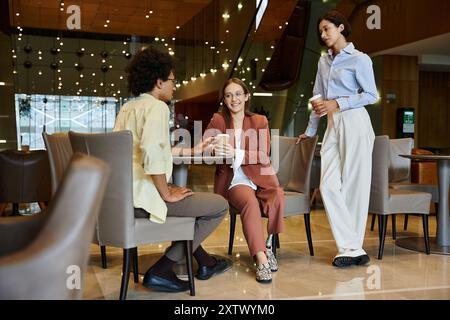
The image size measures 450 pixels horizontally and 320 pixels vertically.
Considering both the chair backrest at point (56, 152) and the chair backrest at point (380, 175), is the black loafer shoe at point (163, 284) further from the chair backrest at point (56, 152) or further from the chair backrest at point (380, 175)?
the chair backrest at point (380, 175)

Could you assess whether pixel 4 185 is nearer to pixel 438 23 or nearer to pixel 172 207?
pixel 172 207

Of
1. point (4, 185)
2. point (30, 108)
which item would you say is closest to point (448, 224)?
point (4, 185)

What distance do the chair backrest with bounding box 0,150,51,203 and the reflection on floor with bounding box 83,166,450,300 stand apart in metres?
1.50

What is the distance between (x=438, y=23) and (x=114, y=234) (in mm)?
6847

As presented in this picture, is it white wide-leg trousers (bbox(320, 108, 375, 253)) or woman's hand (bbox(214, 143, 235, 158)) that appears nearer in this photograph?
woman's hand (bbox(214, 143, 235, 158))

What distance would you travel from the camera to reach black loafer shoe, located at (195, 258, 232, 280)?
319cm

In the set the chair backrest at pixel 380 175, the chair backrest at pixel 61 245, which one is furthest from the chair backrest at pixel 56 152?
the chair backrest at pixel 380 175

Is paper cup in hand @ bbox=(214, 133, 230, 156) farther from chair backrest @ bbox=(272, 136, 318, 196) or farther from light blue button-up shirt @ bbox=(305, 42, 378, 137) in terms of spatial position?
chair backrest @ bbox=(272, 136, 318, 196)

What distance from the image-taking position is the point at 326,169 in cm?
365

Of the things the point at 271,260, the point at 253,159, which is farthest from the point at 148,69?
the point at 271,260

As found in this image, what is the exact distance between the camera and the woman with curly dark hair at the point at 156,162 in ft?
8.04

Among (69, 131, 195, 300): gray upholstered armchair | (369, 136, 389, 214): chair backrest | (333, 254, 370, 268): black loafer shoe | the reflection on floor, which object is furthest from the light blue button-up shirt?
(69, 131, 195, 300): gray upholstered armchair

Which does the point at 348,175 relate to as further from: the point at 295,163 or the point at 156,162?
the point at 156,162

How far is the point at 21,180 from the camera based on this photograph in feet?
17.0
